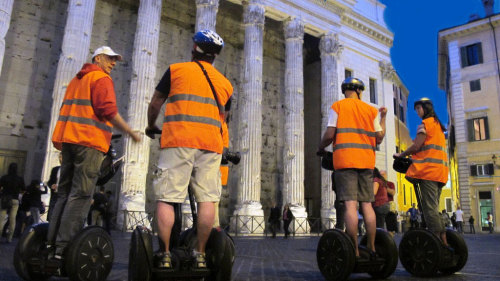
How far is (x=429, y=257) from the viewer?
376 centimetres

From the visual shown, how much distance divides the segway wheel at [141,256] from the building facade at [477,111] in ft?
92.9

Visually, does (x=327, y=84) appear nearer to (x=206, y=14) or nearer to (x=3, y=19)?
(x=206, y=14)

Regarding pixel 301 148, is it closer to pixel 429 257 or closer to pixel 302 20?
pixel 302 20

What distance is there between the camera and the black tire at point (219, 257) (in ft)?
8.61

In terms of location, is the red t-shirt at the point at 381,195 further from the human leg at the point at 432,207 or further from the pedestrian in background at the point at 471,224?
the pedestrian in background at the point at 471,224

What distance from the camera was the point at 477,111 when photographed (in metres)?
27.1

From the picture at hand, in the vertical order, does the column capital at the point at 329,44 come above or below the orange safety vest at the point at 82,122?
above

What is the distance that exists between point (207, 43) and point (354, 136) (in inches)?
68.3

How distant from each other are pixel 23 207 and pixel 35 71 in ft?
26.4

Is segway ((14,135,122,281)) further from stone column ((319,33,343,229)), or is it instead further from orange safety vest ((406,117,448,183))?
stone column ((319,33,343,229))

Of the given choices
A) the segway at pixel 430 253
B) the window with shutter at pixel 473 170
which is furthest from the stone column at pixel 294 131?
the window with shutter at pixel 473 170

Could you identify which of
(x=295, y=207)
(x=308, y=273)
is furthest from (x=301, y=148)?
(x=308, y=273)

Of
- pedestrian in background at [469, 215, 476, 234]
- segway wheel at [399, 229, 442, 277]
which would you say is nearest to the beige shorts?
segway wheel at [399, 229, 442, 277]

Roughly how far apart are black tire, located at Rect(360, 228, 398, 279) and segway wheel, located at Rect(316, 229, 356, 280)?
0.48 metres
